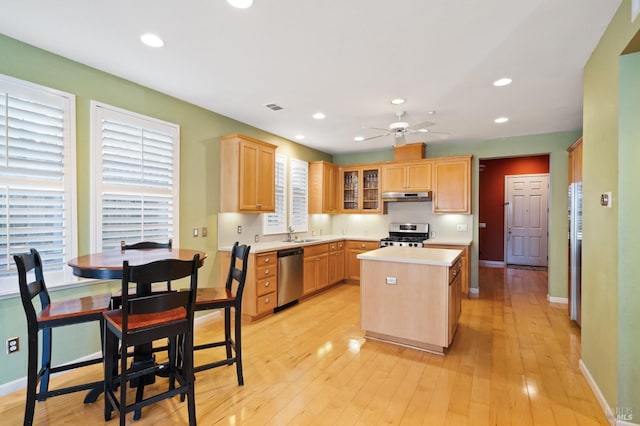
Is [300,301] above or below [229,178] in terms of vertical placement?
below

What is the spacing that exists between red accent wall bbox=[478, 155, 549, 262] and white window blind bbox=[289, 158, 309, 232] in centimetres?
487

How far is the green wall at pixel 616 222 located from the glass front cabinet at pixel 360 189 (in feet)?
13.0

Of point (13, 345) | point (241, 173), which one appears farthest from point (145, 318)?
point (241, 173)

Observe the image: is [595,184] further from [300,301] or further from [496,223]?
[496,223]

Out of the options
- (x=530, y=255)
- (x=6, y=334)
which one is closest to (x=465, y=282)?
(x=530, y=255)

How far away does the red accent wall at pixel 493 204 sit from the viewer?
8.09 m

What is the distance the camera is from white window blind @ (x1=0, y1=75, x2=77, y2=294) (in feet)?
7.86

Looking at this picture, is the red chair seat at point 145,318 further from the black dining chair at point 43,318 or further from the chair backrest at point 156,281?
the black dining chair at point 43,318

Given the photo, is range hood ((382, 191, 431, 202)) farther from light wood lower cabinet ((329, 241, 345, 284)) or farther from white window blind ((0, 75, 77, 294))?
white window blind ((0, 75, 77, 294))

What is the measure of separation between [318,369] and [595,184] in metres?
2.69

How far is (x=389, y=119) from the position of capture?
14.4 feet

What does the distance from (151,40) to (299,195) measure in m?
3.79

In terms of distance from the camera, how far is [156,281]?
181 cm

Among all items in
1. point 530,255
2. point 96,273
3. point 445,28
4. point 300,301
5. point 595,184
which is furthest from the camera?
point 530,255
